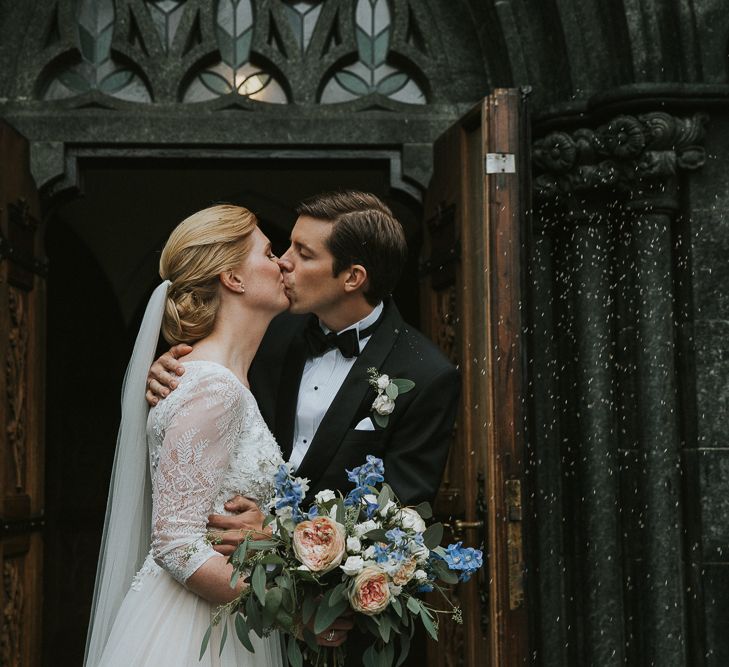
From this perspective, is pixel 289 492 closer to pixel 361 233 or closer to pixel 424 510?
pixel 424 510

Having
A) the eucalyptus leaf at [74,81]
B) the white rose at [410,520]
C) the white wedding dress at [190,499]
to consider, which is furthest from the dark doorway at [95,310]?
the white rose at [410,520]

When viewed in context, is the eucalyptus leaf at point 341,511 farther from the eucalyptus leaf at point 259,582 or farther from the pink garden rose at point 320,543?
the eucalyptus leaf at point 259,582

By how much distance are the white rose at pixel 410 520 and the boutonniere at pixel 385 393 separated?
Result: 1.60 ft

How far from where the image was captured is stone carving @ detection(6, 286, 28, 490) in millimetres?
4905

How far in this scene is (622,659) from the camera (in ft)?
16.2

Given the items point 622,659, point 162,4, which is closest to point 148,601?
point 622,659

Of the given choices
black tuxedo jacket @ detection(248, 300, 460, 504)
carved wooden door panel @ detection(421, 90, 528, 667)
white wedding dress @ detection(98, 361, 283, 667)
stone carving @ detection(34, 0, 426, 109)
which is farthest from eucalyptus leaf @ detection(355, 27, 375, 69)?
white wedding dress @ detection(98, 361, 283, 667)

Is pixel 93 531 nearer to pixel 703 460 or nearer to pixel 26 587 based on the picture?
pixel 26 587

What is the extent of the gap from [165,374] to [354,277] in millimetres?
658

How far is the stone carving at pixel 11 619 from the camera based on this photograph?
16.0 ft

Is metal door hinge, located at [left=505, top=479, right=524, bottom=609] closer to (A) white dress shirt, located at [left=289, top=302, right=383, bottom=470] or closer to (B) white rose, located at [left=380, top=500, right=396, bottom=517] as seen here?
(A) white dress shirt, located at [left=289, top=302, right=383, bottom=470]

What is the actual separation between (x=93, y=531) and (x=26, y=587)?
4778mm

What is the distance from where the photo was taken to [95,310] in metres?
10.0

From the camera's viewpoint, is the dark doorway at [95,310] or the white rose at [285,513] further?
the dark doorway at [95,310]
